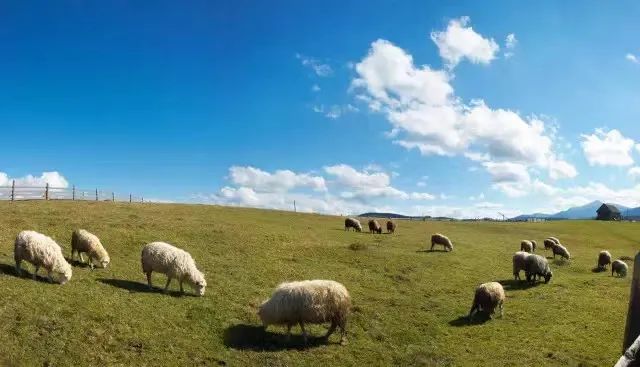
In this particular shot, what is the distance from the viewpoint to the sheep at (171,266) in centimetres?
2355

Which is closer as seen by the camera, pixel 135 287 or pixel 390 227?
pixel 135 287

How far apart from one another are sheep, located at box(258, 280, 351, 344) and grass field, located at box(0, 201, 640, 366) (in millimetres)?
876

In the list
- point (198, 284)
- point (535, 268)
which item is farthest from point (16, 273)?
point (535, 268)

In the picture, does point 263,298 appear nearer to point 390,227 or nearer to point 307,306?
point 307,306

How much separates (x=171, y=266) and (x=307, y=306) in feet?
25.9

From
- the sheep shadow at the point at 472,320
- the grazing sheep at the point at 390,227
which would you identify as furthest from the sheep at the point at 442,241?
the sheep shadow at the point at 472,320

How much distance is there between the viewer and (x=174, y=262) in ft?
77.4

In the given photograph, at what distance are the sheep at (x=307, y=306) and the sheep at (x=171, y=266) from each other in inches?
198

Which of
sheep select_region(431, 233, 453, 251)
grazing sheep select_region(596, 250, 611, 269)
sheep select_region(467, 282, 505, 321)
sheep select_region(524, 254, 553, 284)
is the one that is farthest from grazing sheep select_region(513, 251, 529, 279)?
grazing sheep select_region(596, 250, 611, 269)

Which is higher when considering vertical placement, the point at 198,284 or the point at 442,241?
the point at 442,241

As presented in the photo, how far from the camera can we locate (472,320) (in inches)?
982

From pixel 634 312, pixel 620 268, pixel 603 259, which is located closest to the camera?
pixel 634 312

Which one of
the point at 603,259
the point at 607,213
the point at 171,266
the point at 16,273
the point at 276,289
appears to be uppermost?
the point at 607,213

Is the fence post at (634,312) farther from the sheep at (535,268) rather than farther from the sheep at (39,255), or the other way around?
the sheep at (535,268)
